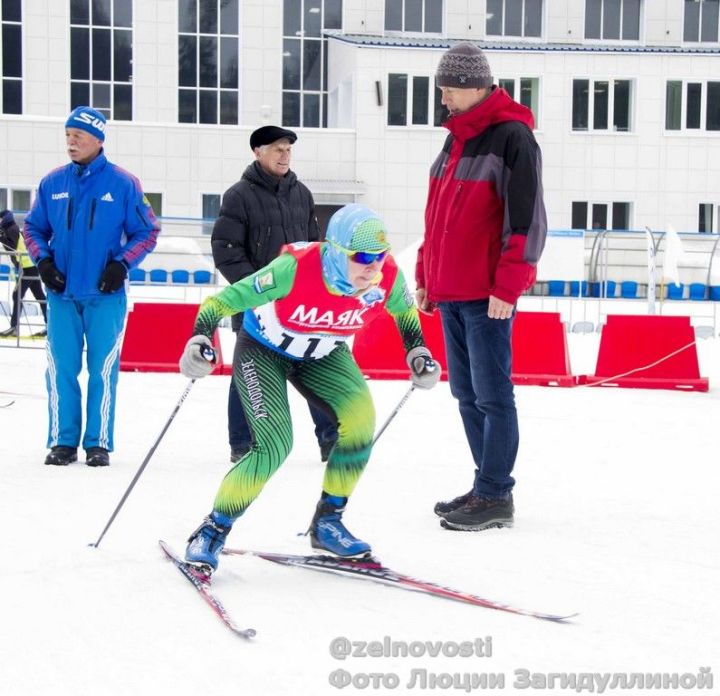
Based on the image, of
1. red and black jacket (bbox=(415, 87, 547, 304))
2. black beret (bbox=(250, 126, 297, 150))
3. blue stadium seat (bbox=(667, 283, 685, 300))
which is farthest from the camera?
blue stadium seat (bbox=(667, 283, 685, 300))

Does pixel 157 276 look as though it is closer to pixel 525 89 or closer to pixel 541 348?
pixel 525 89

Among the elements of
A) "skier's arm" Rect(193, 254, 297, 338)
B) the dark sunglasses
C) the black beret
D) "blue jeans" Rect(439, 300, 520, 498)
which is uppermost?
the black beret

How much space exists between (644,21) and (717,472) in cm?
3141

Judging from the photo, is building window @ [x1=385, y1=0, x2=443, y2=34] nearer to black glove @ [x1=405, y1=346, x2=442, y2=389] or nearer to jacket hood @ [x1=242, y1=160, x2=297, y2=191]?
jacket hood @ [x1=242, y1=160, x2=297, y2=191]

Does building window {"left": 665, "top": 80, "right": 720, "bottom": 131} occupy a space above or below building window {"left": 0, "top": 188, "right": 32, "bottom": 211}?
above

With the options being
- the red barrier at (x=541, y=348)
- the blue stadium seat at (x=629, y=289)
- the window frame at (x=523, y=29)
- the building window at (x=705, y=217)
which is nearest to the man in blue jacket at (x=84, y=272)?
the red barrier at (x=541, y=348)

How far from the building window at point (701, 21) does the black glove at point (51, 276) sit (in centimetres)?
3292

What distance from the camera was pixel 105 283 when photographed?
6.88m

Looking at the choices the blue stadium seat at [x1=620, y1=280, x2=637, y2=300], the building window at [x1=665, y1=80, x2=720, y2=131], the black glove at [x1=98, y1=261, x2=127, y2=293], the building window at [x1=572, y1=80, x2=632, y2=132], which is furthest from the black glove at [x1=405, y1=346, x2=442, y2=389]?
the building window at [x1=665, y1=80, x2=720, y2=131]

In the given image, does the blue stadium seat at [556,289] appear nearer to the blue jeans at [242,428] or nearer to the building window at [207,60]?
the building window at [207,60]

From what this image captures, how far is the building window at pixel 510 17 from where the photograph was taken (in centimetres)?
3578

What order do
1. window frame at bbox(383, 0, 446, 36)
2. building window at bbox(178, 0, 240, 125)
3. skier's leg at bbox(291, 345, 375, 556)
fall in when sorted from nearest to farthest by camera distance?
skier's leg at bbox(291, 345, 375, 556)
building window at bbox(178, 0, 240, 125)
window frame at bbox(383, 0, 446, 36)

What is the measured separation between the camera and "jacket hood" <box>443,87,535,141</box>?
536cm

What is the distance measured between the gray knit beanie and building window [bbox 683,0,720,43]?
33.4 meters
